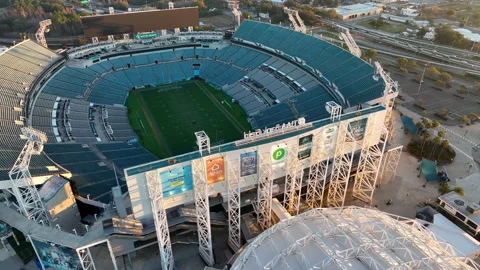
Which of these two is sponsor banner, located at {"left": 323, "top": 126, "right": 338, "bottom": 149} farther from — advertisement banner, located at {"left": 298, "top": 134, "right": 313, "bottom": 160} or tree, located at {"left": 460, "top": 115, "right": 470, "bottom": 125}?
tree, located at {"left": 460, "top": 115, "right": 470, "bottom": 125}

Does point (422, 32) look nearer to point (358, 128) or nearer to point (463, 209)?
point (463, 209)

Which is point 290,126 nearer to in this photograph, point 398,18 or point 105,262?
point 105,262

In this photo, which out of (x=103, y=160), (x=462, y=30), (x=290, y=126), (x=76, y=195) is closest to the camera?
(x=290, y=126)

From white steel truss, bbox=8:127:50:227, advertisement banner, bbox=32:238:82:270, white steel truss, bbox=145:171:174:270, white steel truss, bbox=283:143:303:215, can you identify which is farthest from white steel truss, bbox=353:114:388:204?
white steel truss, bbox=8:127:50:227

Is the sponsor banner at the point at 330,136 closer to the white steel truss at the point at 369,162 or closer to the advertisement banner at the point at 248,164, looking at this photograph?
the white steel truss at the point at 369,162

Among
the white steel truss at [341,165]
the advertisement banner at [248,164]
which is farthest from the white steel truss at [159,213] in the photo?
the white steel truss at [341,165]

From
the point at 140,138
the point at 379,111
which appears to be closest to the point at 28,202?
the point at 140,138
